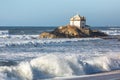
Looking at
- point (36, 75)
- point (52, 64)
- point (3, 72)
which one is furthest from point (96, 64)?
point (3, 72)

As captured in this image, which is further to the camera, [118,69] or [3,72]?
[118,69]

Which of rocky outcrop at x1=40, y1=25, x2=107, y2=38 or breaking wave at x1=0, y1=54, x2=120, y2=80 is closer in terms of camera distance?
breaking wave at x1=0, y1=54, x2=120, y2=80

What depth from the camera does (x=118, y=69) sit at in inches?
676

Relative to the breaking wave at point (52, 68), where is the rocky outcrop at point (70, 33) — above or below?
below

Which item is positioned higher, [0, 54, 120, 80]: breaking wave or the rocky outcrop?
[0, 54, 120, 80]: breaking wave

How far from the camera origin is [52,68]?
51.0 feet

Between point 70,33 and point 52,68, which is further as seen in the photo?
point 70,33

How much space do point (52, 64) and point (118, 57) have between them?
4958 millimetres

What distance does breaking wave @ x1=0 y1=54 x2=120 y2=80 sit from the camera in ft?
46.9

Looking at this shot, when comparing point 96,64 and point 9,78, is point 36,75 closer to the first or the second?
point 9,78

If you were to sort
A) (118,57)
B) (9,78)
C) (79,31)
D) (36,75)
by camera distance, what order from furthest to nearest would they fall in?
(79,31) → (118,57) → (36,75) → (9,78)

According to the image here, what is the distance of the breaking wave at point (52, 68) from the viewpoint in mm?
14297

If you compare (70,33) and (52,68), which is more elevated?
(52,68)

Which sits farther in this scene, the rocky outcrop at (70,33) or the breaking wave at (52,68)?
the rocky outcrop at (70,33)
